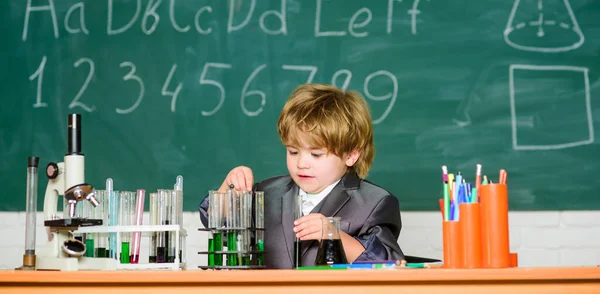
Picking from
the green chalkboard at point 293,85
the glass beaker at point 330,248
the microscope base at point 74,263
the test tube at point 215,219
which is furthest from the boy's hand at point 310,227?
the green chalkboard at point 293,85

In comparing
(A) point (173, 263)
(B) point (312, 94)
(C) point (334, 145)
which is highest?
(B) point (312, 94)

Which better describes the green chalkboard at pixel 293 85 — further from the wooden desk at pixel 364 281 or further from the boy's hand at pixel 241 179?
the wooden desk at pixel 364 281

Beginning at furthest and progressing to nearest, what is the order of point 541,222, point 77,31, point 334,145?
point 77,31 → point 541,222 → point 334,145

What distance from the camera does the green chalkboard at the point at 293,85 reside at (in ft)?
8.90

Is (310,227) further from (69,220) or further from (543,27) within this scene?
(543,27)

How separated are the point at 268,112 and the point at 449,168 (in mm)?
649

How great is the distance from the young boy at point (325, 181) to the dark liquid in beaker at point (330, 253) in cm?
33

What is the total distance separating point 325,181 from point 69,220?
2.45 feet

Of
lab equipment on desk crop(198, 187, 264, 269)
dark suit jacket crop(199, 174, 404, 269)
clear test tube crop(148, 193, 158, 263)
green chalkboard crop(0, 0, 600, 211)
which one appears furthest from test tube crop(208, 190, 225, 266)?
green chalkboard crop(0, 0, 600, 211)

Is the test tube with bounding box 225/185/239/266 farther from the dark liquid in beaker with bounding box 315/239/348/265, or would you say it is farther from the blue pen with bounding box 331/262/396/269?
the blue pen with bounding box 331/262/396/269

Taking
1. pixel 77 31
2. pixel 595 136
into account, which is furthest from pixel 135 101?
pixel 595 136

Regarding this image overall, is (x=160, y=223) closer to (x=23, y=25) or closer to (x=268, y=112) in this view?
(x=268, y=112)

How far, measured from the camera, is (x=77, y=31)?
9.46ft

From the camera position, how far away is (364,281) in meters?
1.22
